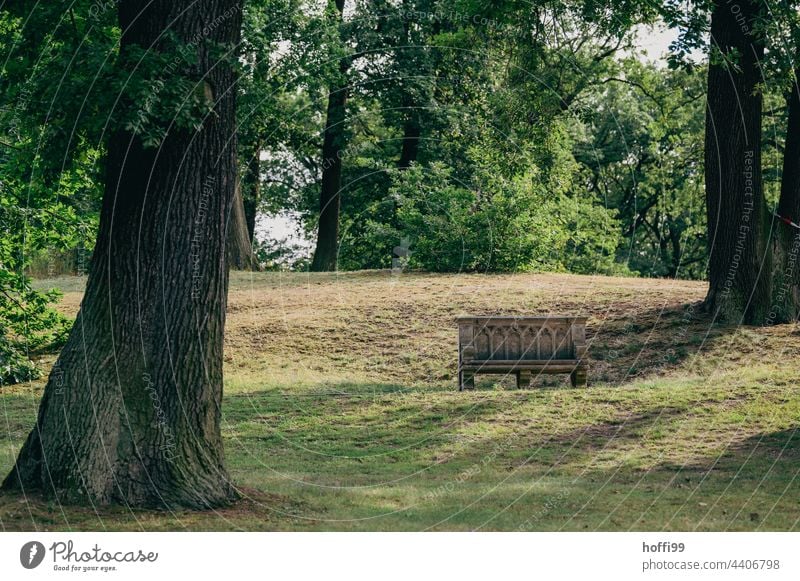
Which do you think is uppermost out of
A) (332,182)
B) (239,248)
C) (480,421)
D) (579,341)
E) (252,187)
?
(252,187)

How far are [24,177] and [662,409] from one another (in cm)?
957

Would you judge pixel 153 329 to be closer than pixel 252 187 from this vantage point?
Yes

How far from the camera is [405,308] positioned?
23000 mm

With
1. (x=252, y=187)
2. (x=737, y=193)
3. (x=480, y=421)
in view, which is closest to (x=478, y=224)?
(x=737, y=193)

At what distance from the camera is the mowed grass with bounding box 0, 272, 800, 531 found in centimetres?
1005

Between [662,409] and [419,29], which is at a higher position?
[419,29]

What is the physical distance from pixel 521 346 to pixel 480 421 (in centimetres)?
279

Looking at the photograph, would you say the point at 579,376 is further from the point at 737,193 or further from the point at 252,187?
the point at 252,187

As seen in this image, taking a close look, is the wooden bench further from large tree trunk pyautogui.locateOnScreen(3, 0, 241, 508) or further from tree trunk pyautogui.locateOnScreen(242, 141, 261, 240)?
tree trunk pyautogui.locateOnScreen(242, 141, 261, 240)

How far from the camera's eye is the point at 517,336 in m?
17.8

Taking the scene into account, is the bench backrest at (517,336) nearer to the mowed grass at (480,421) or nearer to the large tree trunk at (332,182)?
the mowed grass at (480,421)

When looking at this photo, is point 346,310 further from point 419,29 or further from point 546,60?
point 419,29

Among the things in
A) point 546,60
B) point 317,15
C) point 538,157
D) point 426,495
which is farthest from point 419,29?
point 426,495

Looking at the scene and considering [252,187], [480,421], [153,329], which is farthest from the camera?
[252,187]
